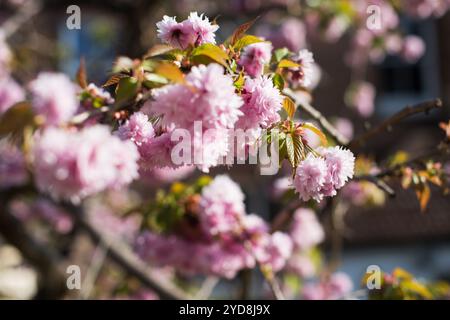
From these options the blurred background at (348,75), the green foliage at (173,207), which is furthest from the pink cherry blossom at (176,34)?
the blurred background at (348,75)

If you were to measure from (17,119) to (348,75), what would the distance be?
7.44m

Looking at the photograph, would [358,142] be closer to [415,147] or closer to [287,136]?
[287,136]

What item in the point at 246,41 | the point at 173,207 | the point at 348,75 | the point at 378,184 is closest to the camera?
the point at 246,41

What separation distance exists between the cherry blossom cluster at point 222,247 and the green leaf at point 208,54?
910 mm

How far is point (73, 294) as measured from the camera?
2904mm

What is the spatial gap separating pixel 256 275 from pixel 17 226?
9.37 feet

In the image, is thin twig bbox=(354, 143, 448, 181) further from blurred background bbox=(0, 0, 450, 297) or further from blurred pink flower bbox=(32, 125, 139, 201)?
blurred background bbox=(0, 0, 450, 297)

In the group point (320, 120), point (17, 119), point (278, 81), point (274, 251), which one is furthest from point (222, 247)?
point (17, 119)

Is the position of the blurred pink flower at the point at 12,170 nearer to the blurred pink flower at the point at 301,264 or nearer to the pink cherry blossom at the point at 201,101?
the blurred pink flower at the point at 301,264

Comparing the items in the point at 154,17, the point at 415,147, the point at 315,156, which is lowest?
the point at 315,156

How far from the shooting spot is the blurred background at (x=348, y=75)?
437 centimetres

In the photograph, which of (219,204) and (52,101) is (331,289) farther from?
(52,101)

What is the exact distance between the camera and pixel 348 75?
7.96 meters
